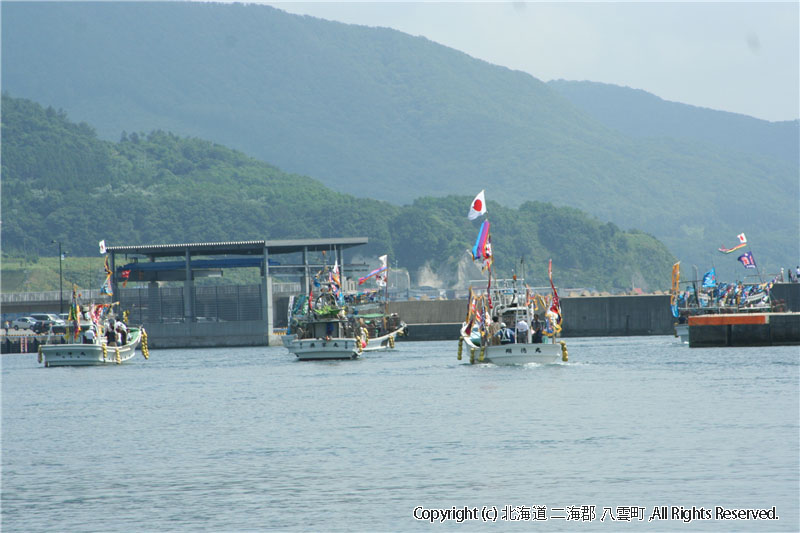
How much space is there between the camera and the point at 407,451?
35156 mm

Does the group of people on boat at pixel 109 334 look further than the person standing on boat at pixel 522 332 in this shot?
Yes

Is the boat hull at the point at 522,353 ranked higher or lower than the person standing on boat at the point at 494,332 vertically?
lower

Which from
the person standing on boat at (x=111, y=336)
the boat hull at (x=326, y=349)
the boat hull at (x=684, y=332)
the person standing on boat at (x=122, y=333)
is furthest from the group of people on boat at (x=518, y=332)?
the person standing on boat at (x=122, y=333)

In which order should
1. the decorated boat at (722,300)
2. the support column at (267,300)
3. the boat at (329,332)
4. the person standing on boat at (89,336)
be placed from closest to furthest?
the boat at (329,332), the person standing on boat at (89,336), the decorated boat at (722,300), the support column at (267,300)

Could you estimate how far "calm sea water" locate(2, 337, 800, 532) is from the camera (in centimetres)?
2659

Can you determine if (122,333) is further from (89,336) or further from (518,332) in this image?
(518,332)

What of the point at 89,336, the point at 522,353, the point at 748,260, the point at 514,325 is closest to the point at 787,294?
the point at 748,260

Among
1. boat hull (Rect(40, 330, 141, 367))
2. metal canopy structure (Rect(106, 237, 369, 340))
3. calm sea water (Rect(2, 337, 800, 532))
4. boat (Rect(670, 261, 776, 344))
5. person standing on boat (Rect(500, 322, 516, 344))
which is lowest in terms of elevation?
calm sea water (Rect(2, 337, 800, 532))

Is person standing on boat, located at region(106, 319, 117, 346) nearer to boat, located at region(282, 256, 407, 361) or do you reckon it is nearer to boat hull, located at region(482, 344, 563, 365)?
boat, located at region(282, 256, 407, 361)

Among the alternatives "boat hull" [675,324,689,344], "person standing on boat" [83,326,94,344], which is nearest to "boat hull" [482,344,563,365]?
"person standing on boat" [83,326,94,344]

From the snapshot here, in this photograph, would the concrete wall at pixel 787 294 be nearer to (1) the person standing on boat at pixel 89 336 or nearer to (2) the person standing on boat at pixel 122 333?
(2) the person standing on boat at pixel 122 333

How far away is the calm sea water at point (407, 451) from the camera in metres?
26.6

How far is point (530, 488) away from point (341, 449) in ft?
29.6

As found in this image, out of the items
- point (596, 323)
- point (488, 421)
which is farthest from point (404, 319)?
point (488, 421)
